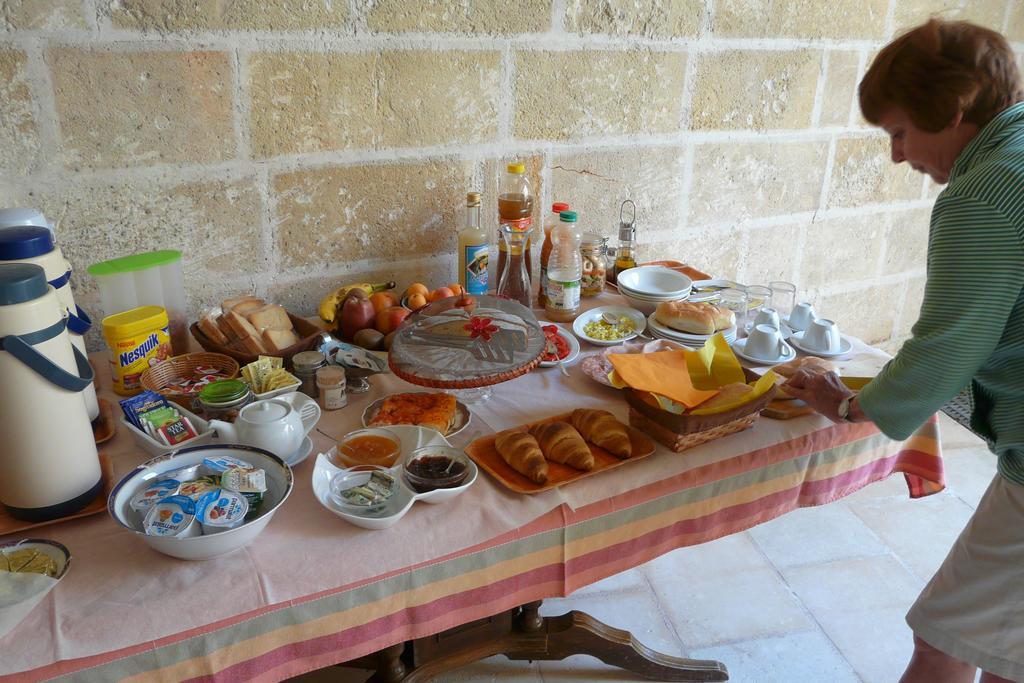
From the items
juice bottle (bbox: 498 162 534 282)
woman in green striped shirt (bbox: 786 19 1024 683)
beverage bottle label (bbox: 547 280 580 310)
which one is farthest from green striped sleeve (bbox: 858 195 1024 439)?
juice bottle (bbox: 498 162 534 282)

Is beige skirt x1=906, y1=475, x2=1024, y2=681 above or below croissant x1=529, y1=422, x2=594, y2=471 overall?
below

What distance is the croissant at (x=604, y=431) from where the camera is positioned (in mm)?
1129

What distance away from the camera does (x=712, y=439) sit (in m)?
1.20

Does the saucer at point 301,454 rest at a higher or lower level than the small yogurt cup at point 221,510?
lower

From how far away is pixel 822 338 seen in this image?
4.96 feet

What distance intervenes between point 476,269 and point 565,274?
213mm

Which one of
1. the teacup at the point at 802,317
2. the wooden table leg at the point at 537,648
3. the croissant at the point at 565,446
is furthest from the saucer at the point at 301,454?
the teacup at the point at 802,317

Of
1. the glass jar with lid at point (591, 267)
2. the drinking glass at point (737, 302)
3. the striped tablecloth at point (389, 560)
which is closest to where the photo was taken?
the striped tablecloth at point (389, 560)

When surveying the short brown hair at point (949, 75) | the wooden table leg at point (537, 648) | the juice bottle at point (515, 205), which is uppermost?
the short brown hair at point (949, 75)

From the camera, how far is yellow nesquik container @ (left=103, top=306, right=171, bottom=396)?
49.4 inches

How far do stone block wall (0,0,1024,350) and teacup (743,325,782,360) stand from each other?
2.38ft

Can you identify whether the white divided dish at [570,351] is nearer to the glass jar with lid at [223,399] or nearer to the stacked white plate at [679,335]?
the stacked white plate at [679,335]

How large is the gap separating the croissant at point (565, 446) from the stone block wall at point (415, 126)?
2.65 ft

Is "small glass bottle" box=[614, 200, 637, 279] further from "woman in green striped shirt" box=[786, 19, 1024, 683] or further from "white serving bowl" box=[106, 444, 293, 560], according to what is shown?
"white serving bowl" box=[106, 444, 293, 560]
